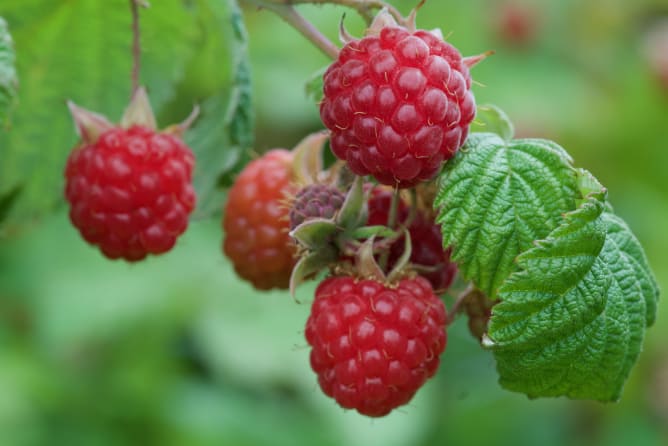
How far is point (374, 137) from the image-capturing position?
1.52m

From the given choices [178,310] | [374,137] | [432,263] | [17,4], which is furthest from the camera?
[178,310]

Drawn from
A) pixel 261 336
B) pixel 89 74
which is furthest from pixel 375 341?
pixel 261 336

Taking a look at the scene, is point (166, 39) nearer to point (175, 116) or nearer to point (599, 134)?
point (175, 116)

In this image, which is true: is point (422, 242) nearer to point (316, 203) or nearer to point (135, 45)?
point (316, 203)

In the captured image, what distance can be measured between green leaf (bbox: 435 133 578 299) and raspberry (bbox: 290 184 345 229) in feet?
0.64

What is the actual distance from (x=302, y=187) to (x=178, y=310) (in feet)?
6.97

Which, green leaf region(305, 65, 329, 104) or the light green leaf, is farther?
the light green leaf

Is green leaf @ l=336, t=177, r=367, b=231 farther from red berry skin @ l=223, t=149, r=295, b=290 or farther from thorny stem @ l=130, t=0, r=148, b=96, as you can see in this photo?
thorny stem @ l=130, t=0, r=148, b=96

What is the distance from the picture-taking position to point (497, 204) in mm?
1565

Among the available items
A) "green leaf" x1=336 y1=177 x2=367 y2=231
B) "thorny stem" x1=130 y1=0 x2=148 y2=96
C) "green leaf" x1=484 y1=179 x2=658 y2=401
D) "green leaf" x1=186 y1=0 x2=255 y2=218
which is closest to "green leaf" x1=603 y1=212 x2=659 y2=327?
"green leaf" x1=484 y1=179 x2=658 y2=401

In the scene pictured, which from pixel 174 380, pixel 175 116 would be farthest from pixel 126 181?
pixel 174 380

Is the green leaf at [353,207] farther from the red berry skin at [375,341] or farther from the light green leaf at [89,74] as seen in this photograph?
the light green leaf at [89,74]

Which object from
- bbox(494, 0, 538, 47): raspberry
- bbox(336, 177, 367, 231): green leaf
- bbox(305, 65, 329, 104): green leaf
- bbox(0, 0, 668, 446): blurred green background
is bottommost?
bbox(0, 0, 668, 446): blurred green background

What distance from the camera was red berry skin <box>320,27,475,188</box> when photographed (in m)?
1.52
